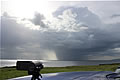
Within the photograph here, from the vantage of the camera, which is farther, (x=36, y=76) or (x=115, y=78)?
(x=115, y=78)

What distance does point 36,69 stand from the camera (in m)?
12.6

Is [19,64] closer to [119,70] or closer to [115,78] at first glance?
[115,78]

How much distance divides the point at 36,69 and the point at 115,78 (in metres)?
7.67

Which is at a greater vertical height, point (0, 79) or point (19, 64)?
point (19, 64)

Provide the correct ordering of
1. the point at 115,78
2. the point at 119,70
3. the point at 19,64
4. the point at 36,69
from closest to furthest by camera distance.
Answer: the point at 19,64 → the point at 36,69 → the point at 115,78 → the point at 119,70

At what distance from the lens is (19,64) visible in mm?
11664

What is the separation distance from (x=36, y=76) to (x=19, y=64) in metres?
2.24

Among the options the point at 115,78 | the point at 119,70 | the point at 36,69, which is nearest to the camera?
the point at 36,69

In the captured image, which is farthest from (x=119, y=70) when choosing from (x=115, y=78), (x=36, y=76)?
(x=36, y=76)

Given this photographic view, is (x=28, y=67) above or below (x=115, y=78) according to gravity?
above

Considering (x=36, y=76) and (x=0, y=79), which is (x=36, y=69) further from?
(x=0, y=79)

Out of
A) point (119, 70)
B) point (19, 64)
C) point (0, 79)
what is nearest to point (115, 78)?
point (119, 70)

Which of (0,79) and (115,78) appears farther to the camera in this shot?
(0,79)

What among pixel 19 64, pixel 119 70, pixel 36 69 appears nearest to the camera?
pixel 19 64
